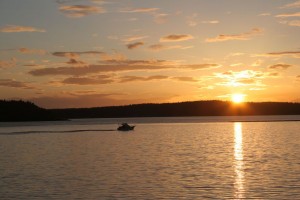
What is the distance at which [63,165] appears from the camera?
57.6 meters

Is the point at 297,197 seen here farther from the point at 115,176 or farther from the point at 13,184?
the point at 13,184

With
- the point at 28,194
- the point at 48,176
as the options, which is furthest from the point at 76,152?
the point at 28,194

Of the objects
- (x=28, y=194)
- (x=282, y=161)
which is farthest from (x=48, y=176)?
(x=282, y=161)

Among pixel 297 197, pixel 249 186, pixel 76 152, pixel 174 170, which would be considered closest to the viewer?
pixel 297 197

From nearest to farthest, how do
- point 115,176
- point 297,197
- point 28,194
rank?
point 297,197 → point 28,194 → point 115,176

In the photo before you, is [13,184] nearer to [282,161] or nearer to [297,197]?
[297,197]

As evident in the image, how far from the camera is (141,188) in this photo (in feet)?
129

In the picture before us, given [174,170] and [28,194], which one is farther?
[174,170]

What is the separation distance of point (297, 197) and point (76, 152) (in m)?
47.3

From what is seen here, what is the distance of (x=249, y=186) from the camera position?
131ft

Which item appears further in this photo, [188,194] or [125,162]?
[125,162]

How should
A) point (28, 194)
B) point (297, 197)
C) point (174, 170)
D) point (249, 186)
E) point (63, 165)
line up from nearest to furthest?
point (297, 197), point (28, 194), point (249, 186), point (174, 170), point (63, 165)

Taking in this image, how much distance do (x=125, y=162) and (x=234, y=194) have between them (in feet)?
80.9

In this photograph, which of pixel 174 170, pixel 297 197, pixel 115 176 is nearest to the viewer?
pixel 297 197
